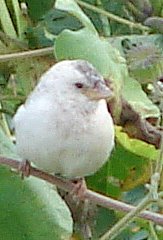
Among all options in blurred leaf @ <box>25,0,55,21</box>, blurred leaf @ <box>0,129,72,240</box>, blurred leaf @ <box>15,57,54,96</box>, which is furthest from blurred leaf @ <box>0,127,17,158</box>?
blurred leaf @ <box>25,0,55,21</box>

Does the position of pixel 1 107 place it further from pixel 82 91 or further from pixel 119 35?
pixel 82 91

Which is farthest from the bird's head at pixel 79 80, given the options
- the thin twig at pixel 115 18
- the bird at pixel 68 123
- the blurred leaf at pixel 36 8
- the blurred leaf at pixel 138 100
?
the blurred leaf at pixel 36 8

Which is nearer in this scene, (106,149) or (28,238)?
(106,149)

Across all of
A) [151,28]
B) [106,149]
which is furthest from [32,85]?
[106,149]

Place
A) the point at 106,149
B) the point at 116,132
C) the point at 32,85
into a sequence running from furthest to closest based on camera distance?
1. the point at 32,85
2. the point at 116,132
3. the point at 106,149

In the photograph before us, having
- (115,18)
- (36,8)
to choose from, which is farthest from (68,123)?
(36,8)

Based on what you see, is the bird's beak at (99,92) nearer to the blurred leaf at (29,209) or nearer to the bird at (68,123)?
the bird at (68,123)

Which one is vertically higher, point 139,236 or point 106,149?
point 106,149
